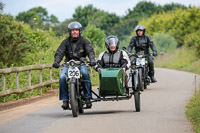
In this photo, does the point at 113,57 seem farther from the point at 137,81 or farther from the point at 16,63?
the point at 16,63

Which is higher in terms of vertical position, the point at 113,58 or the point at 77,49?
the point at 77,49

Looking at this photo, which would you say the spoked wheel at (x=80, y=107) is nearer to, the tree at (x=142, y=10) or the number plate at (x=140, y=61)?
the number plate at (x=140, y=61)

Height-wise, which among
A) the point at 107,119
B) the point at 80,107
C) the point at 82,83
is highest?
the point at 82,83

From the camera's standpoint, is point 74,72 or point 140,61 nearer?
point 74,72

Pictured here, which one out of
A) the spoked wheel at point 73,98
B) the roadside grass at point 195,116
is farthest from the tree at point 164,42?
the spoked wheel at point 73,98

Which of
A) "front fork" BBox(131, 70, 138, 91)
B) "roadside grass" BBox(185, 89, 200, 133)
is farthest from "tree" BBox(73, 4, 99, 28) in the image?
"roadside grass" BBox(185, 89, 200, 133)

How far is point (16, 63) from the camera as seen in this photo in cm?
2138

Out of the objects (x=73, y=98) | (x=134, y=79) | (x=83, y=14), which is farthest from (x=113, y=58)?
(x=83, y=14)

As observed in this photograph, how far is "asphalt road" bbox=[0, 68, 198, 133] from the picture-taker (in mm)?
9977

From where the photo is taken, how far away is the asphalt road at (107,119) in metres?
9.98

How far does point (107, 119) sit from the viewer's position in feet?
37.2

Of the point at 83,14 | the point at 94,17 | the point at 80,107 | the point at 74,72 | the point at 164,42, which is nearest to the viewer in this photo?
the point at 74,72

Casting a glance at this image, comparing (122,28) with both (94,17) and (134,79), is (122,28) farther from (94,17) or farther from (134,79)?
(134,79)

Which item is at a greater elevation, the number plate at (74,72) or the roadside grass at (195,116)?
the number plate at (74,72)
